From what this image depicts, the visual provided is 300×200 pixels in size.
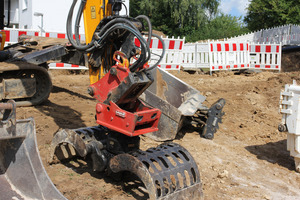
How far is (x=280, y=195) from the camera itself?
→ 14.9 feet

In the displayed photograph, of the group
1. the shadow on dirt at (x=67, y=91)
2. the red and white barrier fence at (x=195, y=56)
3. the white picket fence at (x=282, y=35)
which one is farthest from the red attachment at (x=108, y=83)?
the white picket fence at (x=282, y=35)

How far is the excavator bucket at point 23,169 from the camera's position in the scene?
328 cm

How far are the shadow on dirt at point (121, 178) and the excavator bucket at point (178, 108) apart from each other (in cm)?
165

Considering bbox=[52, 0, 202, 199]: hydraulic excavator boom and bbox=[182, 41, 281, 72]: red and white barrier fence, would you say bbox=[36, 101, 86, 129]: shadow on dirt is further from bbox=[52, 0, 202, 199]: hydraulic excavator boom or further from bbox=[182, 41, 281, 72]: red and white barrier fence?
bbox=[182, 41, 281, 72]: red and white barrier fence

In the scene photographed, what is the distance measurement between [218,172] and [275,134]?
2.71 meters

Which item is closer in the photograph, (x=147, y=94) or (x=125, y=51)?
(x=125, y=51)

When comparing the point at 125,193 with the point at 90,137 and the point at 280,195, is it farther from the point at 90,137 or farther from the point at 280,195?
the point at 280,195

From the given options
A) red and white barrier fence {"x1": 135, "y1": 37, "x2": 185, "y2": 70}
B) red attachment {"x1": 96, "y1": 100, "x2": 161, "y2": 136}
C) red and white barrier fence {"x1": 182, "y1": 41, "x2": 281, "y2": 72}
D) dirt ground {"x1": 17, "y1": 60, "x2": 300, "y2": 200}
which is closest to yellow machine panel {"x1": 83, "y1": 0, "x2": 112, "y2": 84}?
red attachment {"x1": 96, "y1": 100, "x2": 161, "y2": 136}

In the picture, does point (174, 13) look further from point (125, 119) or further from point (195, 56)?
point (125, 119)

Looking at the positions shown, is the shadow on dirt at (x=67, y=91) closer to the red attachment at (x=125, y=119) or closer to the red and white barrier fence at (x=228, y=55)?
the red attachment at (x=125, y=119)

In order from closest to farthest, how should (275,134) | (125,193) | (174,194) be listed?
(174,194), (125,193), (275,134)

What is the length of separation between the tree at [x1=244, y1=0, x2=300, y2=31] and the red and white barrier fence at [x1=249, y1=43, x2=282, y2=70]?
2173 cm

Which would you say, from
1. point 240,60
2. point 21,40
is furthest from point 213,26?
point 21,40

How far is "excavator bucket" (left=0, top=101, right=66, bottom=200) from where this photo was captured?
129 inches
